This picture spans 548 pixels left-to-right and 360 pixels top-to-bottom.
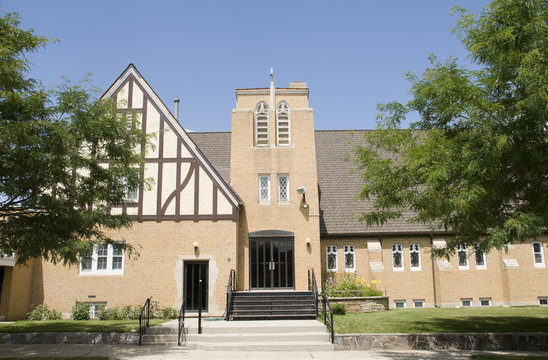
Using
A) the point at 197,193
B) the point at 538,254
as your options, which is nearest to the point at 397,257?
Answer: the point at 538,254

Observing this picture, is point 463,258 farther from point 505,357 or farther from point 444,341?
point 505,357

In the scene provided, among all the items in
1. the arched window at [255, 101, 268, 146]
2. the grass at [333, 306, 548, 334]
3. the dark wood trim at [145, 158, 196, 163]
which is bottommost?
the grass at [333, 306, 548, 334]

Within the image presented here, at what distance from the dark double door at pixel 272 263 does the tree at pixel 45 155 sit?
29.6 feet

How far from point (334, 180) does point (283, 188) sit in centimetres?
560

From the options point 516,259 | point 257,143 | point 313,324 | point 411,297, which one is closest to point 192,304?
point 313,324

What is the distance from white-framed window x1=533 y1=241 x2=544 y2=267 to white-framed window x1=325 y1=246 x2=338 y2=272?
33.8 feet

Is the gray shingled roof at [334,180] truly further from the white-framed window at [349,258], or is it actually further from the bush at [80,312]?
the bush at [80,312]

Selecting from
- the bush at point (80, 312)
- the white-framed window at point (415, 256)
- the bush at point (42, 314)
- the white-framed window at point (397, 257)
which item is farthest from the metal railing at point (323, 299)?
the bush at point (42, 314)

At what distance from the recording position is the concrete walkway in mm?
11875

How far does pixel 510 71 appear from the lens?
1089 cm

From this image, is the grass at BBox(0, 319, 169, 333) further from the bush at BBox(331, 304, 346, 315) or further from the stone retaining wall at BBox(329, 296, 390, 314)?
the stone retaining wall at BBox(329, 296, 390, 314)

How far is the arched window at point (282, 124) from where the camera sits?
21.8 m

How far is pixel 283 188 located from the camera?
2134cm

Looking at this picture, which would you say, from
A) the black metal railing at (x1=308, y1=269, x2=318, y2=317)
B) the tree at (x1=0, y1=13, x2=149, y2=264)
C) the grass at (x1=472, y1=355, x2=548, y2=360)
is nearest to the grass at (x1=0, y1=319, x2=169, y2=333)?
the tree at (x1=0, y1=13, x2=149, y2=264)
